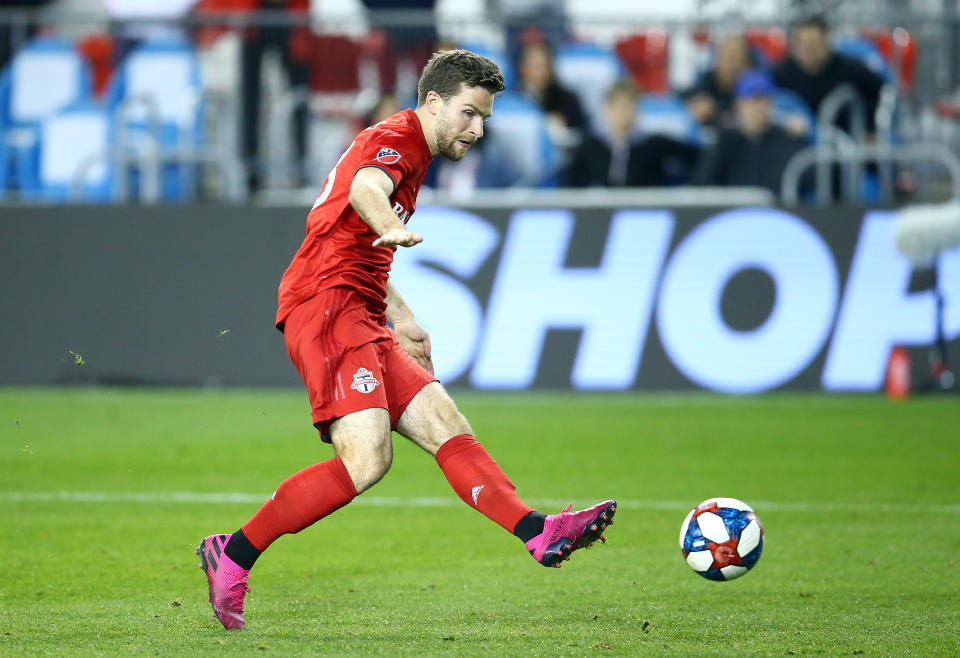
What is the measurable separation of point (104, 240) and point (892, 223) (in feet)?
23.9

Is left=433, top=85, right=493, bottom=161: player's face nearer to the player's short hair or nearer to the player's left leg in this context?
the player's short hair

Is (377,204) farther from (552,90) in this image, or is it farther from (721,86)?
(721,86)

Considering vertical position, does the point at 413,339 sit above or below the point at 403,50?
below

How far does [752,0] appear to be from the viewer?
58.0 feet

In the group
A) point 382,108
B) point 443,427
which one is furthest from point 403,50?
point 443,427

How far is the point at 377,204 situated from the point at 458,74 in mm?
643

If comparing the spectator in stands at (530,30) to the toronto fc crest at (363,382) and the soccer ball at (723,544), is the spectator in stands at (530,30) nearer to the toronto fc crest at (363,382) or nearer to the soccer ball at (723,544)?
the soccer ball at (723,544)

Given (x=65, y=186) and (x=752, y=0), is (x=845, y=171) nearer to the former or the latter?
(x=752, y=0)

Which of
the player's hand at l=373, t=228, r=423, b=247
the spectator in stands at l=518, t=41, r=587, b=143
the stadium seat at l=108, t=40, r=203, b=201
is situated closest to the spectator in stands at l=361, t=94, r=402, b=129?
the spectator in stands at l=518, t=41, r=587, b=143

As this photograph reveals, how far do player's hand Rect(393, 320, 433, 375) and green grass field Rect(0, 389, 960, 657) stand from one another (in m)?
0.94

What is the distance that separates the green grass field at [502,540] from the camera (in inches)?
188

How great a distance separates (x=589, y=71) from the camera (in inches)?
593

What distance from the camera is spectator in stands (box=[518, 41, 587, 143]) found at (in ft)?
46.8

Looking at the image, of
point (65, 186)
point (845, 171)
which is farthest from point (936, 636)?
point (65, 186)
